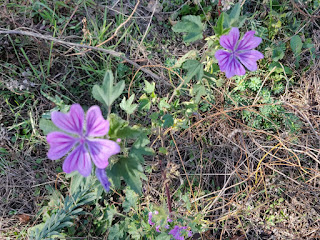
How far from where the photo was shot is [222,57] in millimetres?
1991

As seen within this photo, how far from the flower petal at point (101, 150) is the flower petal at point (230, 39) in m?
0.94

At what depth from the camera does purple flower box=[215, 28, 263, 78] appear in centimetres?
192

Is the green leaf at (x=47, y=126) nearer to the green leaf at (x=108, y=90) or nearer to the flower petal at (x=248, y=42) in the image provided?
the green leaf at (x=108, y=90)

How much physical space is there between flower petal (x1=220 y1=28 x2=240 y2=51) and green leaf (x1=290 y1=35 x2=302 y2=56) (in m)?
1.50

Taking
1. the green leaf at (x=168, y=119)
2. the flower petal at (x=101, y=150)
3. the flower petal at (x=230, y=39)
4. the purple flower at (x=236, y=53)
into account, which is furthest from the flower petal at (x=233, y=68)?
the flower petal at (x=101, y=150)

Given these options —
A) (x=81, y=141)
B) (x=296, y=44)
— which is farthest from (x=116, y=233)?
(x=296, y=44)

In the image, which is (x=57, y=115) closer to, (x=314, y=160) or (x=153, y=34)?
(x=153, y=34)

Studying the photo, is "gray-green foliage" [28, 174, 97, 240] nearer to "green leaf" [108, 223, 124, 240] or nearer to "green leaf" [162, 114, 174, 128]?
"green leaf" [108, 223, 124, 240]

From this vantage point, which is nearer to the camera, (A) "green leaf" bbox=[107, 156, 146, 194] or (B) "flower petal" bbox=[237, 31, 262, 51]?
(A) "green leaf" bbox=[107, 156, 146, 194]

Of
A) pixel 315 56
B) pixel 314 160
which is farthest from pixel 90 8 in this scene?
pixel 314 160

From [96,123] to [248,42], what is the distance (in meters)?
1.18

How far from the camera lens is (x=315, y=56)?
3.24m

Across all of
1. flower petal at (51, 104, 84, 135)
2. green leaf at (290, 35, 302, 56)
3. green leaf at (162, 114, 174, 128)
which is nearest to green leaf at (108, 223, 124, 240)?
green leaf at (162, 114, 174, 128)

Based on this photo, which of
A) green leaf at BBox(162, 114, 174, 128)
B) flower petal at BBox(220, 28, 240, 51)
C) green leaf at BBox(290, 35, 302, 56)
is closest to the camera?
flower petal at BBox(220, 28, 240, 51)
